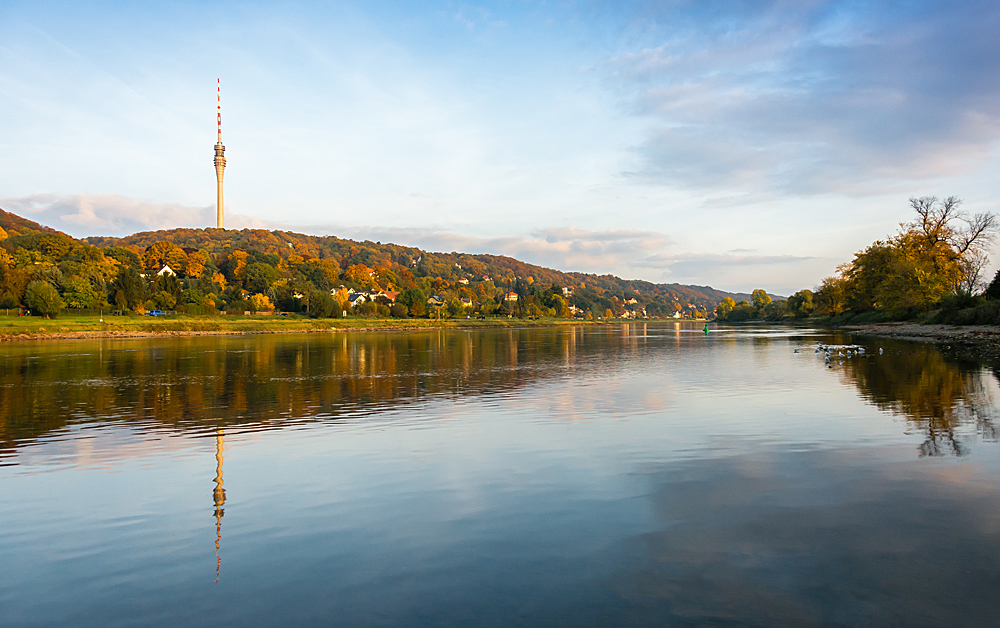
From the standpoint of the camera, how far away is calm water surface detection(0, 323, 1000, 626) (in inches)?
229

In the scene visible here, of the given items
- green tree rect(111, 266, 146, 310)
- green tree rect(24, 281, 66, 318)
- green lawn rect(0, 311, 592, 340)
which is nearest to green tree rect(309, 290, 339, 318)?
green lawn rect(0, 311, 592, 340)

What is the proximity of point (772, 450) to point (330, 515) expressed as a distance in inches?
361

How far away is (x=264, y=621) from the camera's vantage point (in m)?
5.58

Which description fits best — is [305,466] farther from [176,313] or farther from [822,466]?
[176,313]

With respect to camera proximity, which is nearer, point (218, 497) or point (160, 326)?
point (218, 497)

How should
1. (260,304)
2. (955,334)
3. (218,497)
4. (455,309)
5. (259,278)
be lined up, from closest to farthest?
(218,497) < (955,334) < (260,304) < (259,278) < (455,309)

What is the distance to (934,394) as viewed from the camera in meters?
19.0

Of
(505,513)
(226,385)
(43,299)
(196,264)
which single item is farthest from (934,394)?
(196,264)

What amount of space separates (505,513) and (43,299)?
92449 millimetres

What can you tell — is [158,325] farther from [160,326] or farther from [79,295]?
[79,295]

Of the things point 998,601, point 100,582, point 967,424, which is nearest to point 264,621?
point 100,582

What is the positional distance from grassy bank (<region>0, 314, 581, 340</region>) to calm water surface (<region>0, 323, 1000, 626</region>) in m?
58.0

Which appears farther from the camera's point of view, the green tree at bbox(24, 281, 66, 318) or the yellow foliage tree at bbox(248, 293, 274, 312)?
the yellow foliage tree at bbox(248, 293, 274, 312)

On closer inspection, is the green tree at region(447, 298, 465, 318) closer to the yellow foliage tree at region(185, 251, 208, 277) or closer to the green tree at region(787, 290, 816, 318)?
the yellow foliage tree at region(185, 251, 208, 277)
